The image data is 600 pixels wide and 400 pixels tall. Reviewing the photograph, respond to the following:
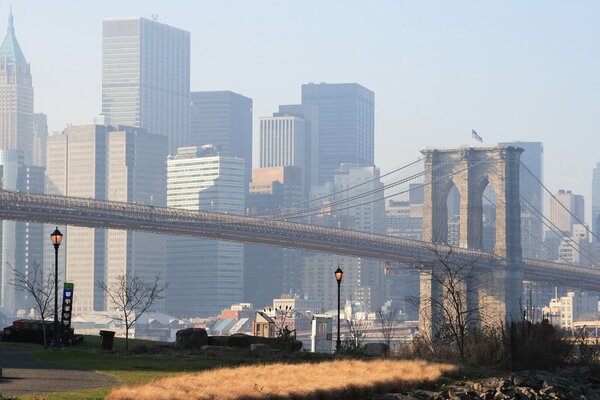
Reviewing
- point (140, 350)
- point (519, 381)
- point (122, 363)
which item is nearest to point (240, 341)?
point (140, 350)

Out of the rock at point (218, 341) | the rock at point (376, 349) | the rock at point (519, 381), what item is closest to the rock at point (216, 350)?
the rock at point (218, 341)

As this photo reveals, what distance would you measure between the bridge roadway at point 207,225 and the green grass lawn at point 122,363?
262 ft

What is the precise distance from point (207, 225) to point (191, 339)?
91.6 metres

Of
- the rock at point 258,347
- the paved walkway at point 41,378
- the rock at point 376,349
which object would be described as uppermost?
the rock at point 258,347

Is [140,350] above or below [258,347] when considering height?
below

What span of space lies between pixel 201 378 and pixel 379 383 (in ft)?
13.5

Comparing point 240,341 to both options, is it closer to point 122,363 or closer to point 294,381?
point 122,363

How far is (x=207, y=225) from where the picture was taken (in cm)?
13038

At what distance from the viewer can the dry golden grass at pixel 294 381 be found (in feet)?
81.7

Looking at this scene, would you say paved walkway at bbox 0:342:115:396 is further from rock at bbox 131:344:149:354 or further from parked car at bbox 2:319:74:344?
parked car at bbox 2:319:74:344

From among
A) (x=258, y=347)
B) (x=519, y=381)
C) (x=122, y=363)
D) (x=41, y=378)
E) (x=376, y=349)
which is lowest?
(x=519, y=381)

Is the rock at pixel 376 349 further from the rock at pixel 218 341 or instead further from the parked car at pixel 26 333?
the parked car at pixel 26 333

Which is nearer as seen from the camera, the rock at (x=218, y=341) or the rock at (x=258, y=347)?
the rock at (x=258, y=347)

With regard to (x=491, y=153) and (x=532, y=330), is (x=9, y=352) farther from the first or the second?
(x=491, y=153)
